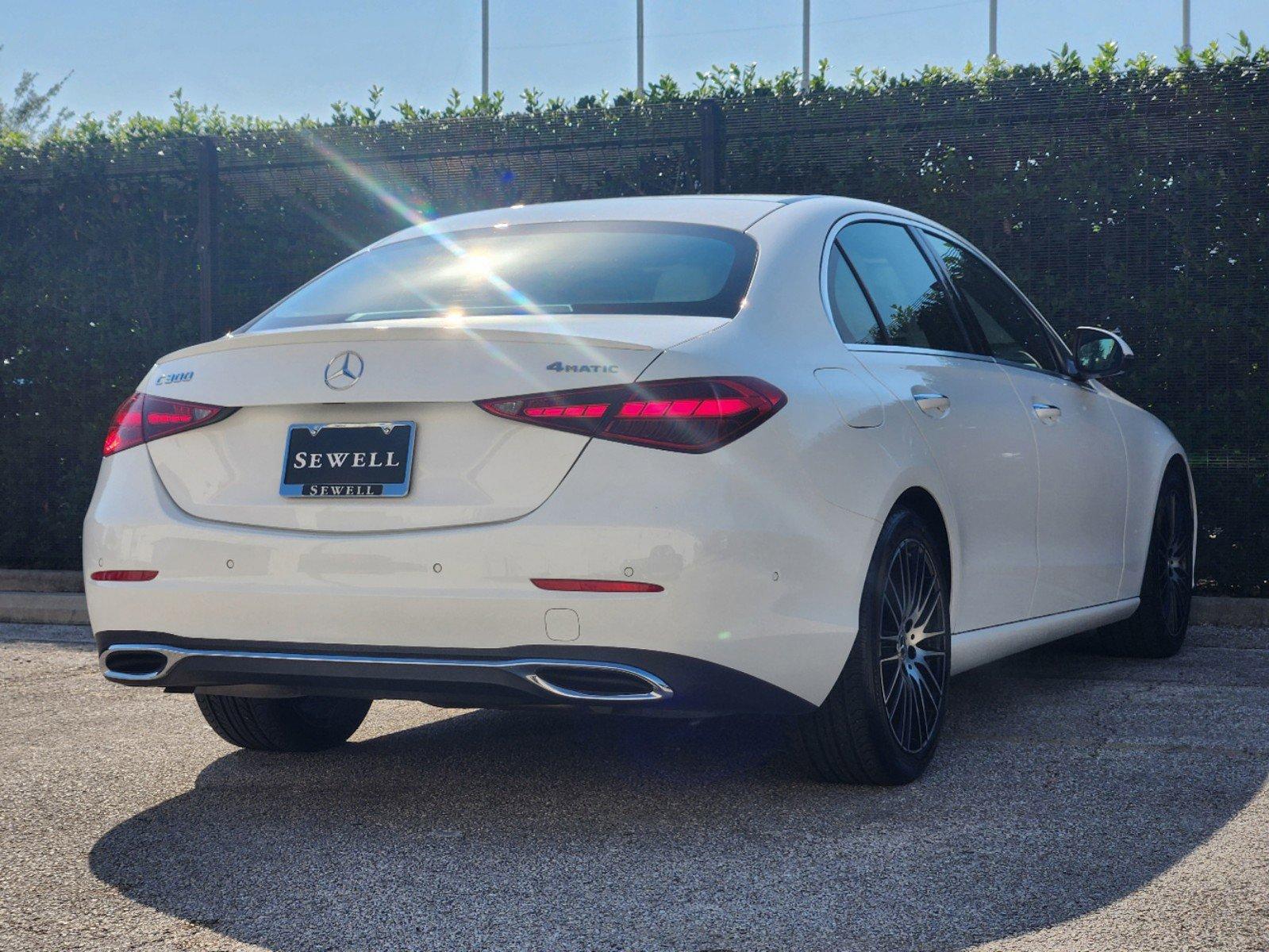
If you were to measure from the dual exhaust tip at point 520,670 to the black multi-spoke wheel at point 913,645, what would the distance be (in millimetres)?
781

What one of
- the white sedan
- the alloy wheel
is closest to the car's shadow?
the white sedan

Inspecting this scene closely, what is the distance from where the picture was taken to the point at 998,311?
5.58m

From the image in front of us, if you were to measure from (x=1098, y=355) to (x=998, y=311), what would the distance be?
67 centimetres

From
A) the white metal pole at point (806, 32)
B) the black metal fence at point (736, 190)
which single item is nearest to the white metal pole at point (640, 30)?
the white metal pole at point (806, 32)

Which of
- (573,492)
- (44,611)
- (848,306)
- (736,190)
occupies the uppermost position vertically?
(736,190)

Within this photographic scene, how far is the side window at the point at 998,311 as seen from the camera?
5.38 m

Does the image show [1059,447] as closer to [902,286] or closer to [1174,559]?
[902,286]

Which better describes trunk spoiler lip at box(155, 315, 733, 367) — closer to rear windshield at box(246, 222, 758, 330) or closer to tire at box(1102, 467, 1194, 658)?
rear windshield at box(246, 222, 758, 330)

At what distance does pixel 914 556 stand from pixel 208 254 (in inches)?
269

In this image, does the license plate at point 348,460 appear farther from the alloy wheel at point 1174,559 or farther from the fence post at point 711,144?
the fence post at point 711,144

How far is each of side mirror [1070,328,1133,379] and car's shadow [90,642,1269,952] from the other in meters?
1.42

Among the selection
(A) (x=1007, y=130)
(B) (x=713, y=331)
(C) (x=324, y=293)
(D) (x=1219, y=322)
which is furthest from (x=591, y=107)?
(B) (x=713, y=331)

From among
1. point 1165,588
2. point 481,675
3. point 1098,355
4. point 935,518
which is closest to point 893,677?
point 935,518

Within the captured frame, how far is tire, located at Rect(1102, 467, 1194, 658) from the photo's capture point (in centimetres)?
660
